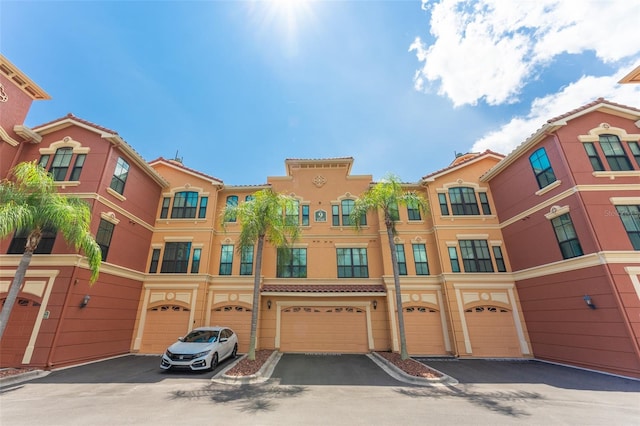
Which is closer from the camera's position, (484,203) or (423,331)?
(423,331)

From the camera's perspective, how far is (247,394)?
7.99 m

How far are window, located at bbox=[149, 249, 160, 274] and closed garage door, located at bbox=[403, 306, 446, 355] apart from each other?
15742 millimetres

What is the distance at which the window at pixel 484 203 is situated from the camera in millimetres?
16578

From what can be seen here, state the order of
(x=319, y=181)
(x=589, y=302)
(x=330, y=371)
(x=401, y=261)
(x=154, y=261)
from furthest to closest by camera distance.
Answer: (x=319, y=181) → (x=154, y=261) → (x=401, y=261) → (x=330, y=371) → (x=589, y=302)

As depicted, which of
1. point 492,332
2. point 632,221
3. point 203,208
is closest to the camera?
point 632,221

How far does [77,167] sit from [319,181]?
13.8 meters

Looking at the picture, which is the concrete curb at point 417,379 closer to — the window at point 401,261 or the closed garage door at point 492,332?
the closed garage door at point 492,332

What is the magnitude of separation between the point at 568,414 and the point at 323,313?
11112 millimetres

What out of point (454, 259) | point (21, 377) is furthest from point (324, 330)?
point (21, 377)

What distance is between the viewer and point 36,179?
929 cm

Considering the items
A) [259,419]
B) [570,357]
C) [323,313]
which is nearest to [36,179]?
[259,419]

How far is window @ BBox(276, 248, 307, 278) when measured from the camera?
16.5 meters

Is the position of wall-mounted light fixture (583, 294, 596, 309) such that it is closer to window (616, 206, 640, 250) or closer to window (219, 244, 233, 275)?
window (616, 206, 640, 250)

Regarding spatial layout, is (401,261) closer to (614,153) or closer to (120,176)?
(614,153)
